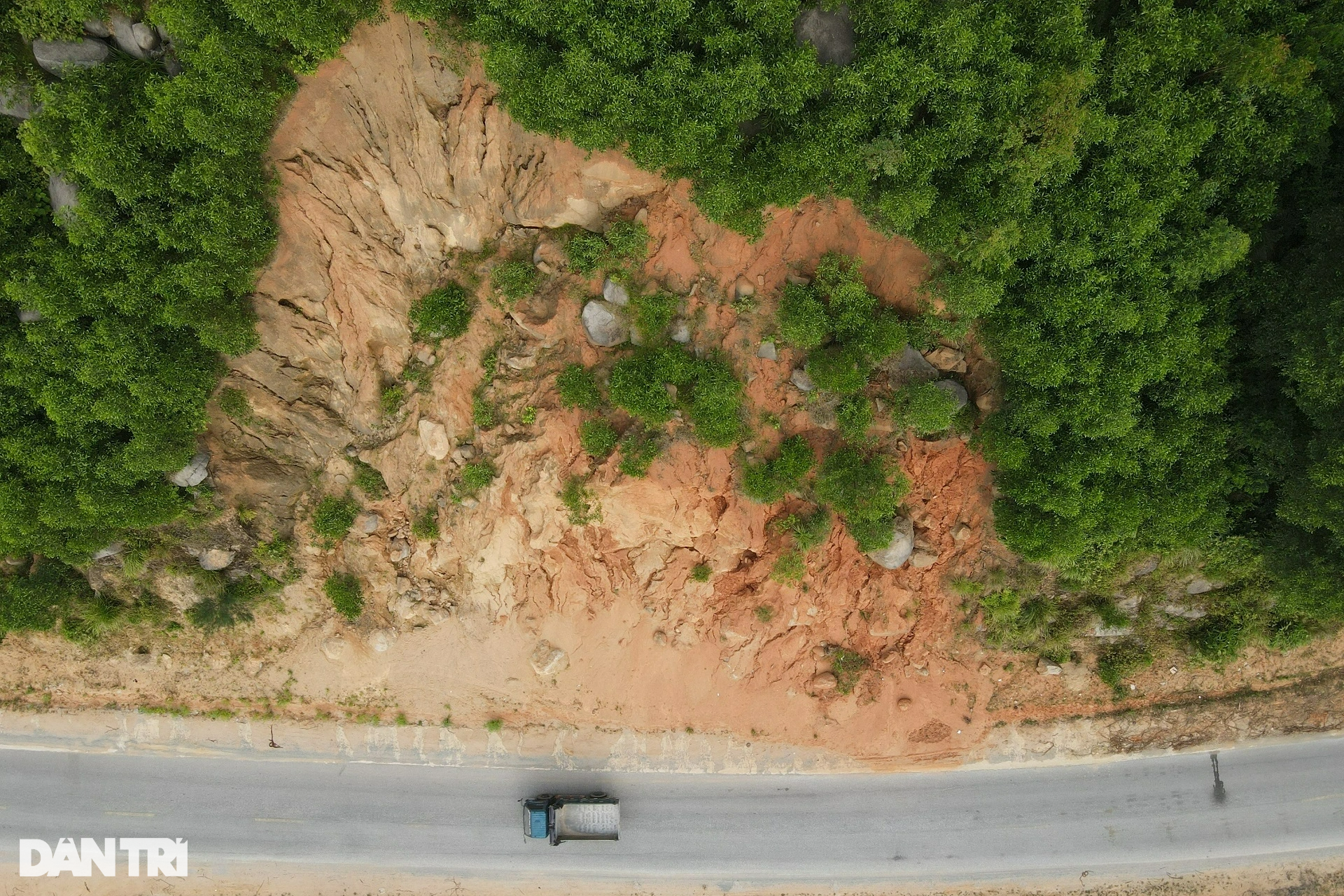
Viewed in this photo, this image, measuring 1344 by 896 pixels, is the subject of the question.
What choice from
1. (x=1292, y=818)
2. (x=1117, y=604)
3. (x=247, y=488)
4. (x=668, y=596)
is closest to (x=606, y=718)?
(x=668, y=596)

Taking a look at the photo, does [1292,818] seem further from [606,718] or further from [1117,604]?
[606,718]

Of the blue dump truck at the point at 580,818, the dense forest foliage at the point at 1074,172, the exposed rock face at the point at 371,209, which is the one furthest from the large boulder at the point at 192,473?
the blue dump truck at the point at 580,818

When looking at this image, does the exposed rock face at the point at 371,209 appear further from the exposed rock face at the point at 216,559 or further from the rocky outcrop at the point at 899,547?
the rocky outcrop at the point at 899,547

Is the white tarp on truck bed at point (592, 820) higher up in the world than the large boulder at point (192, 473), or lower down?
lower down

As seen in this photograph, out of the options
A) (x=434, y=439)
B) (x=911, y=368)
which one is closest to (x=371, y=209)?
(x=434, y=439)

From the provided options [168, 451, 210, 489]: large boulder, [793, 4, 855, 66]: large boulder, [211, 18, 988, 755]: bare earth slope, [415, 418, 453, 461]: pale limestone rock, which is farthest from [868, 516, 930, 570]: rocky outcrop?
[168, 451, 210, 489]: large boulder

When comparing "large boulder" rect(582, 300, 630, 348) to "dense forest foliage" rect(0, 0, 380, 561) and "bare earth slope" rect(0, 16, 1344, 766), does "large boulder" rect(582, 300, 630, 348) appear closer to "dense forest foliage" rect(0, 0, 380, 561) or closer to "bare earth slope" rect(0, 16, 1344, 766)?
"bare earth slope" rect(0, 16, 1344, 766)
